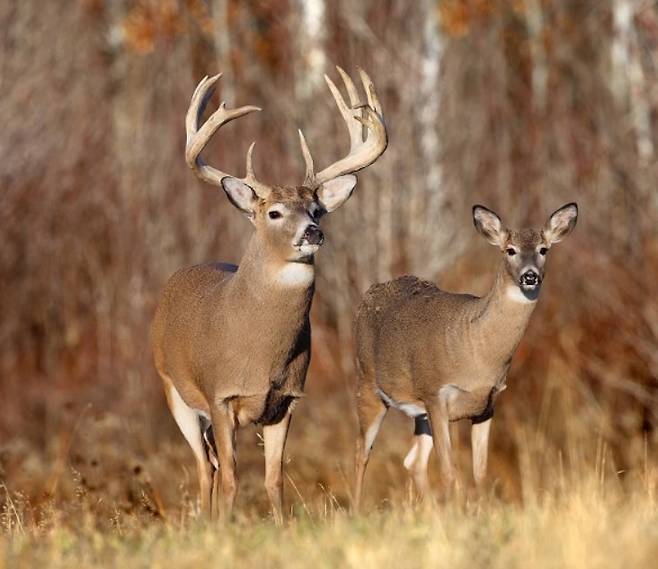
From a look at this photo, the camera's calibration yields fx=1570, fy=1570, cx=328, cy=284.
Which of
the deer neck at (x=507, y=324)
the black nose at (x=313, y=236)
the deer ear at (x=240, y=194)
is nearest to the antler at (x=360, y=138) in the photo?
the deer ear at (x=240, y=194)

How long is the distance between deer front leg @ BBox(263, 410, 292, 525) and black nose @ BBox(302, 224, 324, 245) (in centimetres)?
104

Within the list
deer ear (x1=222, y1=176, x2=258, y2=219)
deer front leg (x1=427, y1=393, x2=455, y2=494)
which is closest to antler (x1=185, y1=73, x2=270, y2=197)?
deer ear (x1=222, y1=176, x2=258, y2=219)

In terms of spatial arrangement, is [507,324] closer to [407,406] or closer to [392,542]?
[407,406]

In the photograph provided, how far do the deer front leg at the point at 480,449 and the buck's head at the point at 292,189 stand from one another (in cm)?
145

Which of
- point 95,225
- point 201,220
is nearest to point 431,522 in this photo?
point 201,220

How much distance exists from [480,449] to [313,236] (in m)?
1.71

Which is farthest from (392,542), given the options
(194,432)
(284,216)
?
(194,432)

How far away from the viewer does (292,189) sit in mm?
8086

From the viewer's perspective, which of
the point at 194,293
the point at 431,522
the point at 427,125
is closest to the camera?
the point at 431,522

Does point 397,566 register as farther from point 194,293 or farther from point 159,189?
point 159,189

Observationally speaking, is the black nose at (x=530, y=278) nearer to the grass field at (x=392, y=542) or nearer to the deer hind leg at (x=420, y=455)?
the deer hind leg at (x=420, y=455)

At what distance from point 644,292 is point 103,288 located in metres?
6.44

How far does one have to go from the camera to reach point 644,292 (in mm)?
12555

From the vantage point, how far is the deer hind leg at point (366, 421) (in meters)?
9.24
